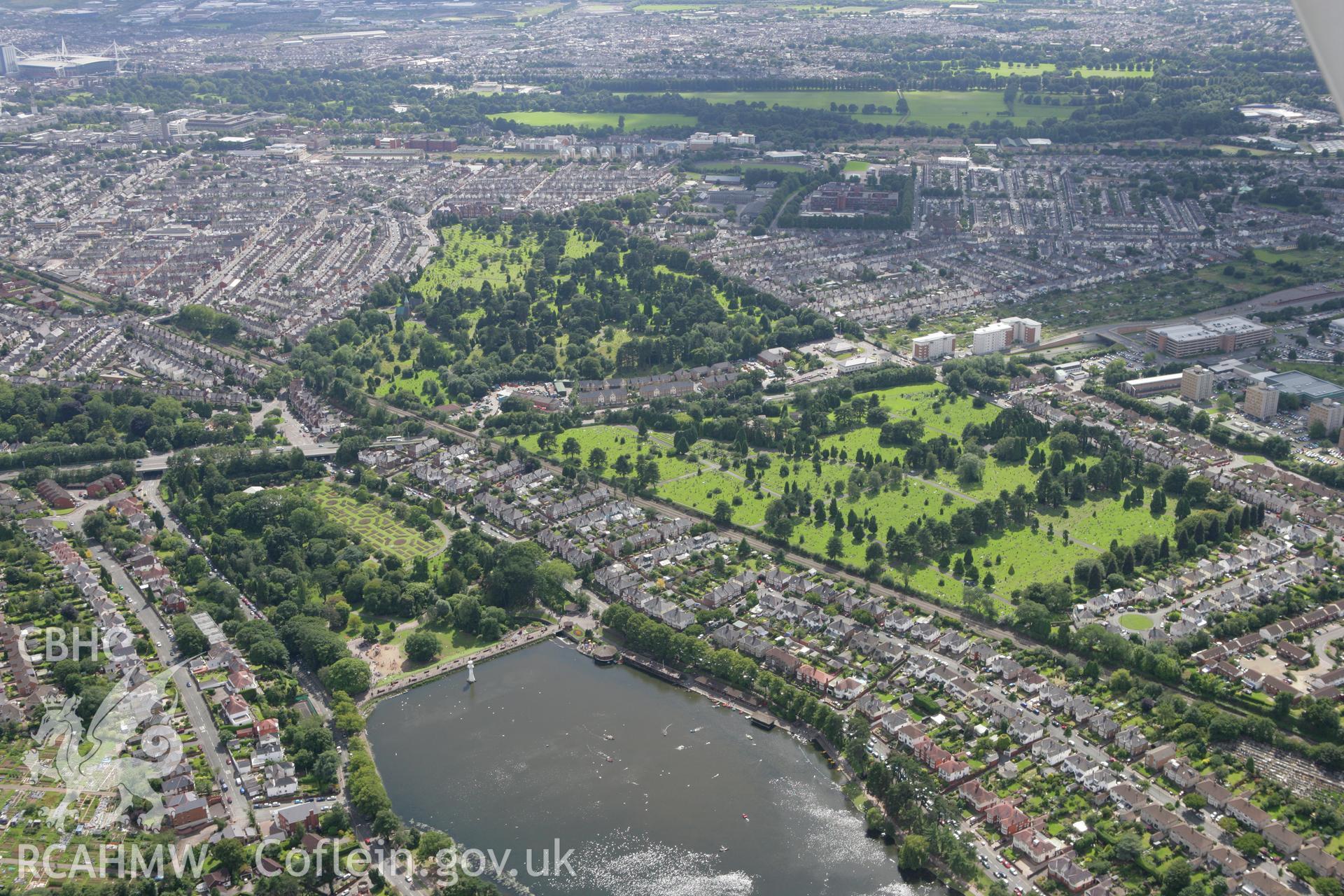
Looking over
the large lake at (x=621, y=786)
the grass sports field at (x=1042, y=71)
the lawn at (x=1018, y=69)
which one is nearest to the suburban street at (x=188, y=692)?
the large lake at (x=621, y=786)

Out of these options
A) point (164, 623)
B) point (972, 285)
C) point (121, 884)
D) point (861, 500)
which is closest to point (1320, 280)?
point (972, 285)

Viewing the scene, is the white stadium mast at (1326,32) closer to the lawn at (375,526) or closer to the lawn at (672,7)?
the lawn at (375,526)

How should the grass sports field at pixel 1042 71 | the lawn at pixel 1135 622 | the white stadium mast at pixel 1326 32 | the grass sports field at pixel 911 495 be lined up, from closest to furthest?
the white stadium mast at pixel 1326 32
the lawn at pixel 1135 622
the grass sports field at pixel 911 495
the grass sports field at pixel 1042 71

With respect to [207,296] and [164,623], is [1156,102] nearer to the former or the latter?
[207,296]

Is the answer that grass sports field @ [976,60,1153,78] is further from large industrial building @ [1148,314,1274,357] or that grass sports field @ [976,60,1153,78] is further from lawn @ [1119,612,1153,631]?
lawn @ [1119,612,1153,631]

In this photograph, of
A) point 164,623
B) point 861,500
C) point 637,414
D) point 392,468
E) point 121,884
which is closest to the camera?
point 121,884
